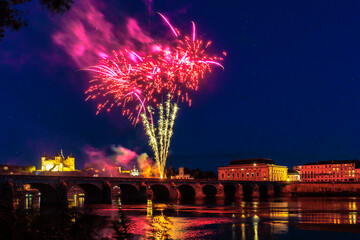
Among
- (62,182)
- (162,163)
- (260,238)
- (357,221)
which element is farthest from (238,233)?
(62,182)

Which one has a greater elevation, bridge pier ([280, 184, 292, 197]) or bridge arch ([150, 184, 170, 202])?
bridge arch ([150, 184, 170, 202])

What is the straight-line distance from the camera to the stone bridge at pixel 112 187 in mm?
74250

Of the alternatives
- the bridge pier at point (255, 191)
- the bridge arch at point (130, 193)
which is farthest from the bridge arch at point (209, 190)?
the bridge arch at point (130, 193)

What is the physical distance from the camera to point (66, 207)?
13.5 m

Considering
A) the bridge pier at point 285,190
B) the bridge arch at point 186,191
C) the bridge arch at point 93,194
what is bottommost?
the bridge pier at point 285,190

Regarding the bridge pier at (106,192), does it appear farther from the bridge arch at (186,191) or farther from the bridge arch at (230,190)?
the bridge arch at (230,190)

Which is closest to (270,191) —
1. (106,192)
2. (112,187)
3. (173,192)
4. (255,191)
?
(255,191)

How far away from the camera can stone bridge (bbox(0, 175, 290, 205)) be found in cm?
7425

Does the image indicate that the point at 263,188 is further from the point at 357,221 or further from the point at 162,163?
the point at 357,221

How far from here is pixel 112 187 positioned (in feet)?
299

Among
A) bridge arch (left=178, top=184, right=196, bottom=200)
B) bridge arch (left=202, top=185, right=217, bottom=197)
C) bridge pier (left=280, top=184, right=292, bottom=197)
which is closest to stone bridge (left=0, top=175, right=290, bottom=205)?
bridge arch (left=178, top=184, right=196, bottom=200)

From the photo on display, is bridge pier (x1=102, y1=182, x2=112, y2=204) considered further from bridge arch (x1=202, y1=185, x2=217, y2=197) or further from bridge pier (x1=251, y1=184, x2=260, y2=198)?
bridge pier (x1=251, y1=184, x2=260, y2=198)

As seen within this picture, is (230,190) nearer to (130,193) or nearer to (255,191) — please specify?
(255,191)

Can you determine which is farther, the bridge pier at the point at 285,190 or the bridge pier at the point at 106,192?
the bridge pier at the point at 285,190
